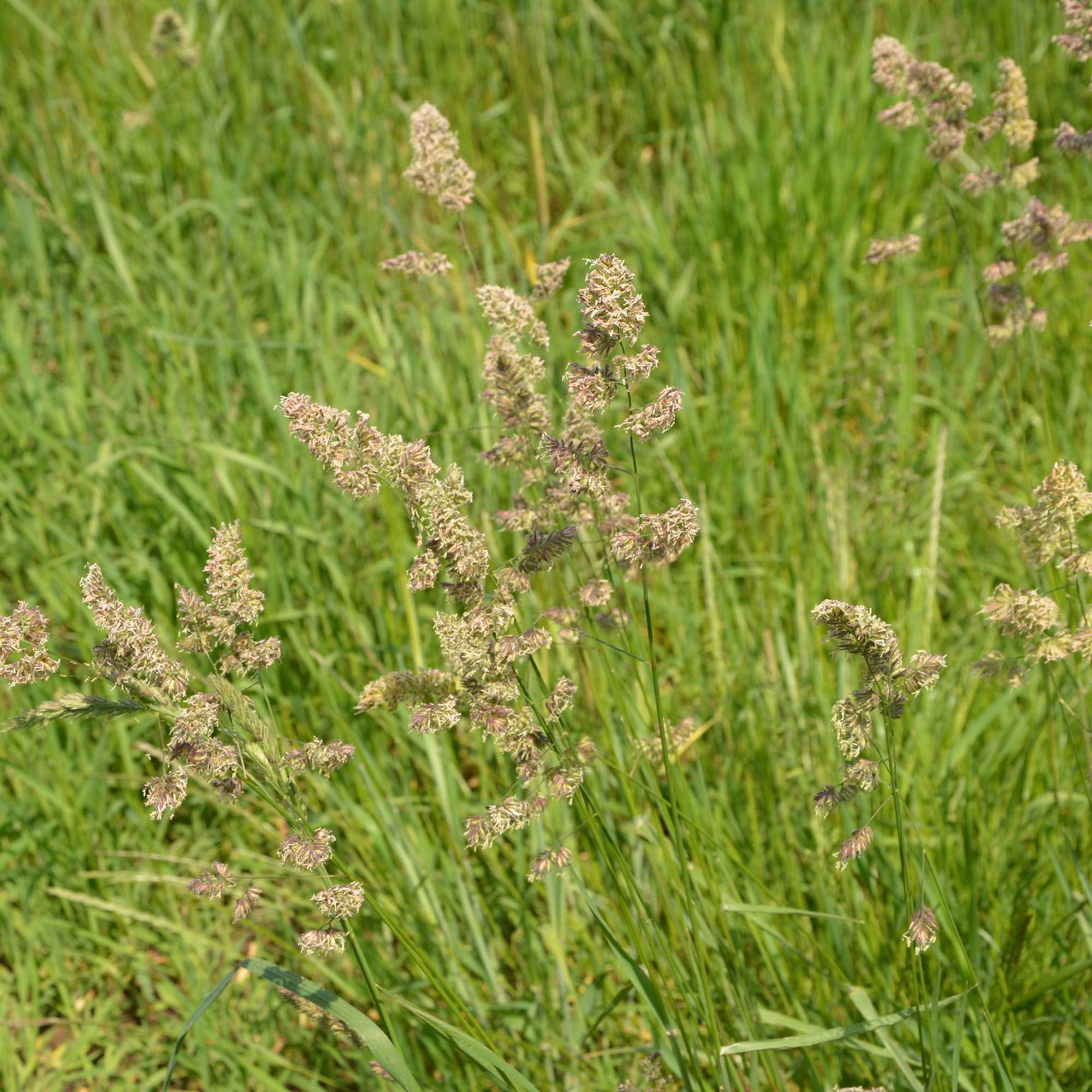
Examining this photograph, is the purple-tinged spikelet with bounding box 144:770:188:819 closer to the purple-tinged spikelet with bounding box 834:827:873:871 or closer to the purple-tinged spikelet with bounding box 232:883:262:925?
the purple-tinged spikelet with bounding box 232:883:262:925

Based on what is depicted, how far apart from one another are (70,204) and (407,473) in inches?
140

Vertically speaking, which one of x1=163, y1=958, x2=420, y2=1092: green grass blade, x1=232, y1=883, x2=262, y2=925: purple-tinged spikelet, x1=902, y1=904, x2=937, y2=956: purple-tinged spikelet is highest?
x1=232, y1=883, x2=262, y2=925: purple-tinged spikelet

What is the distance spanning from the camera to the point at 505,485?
121 inches

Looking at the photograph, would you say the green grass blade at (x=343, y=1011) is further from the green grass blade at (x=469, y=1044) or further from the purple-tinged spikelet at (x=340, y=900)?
the purple-tinged spikelet at (x=340, y=900)

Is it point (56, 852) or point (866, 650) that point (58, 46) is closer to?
point (56, 852)

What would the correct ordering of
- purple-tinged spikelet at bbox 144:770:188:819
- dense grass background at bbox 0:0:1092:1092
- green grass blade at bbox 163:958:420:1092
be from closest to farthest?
purple-tinged spikelet at bbox 144:770:188:819, green grass blade at bbox 163:958:420:1092, dense grass background at bbox 0:0:1092:1092

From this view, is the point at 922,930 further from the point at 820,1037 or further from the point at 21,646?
A: the point at 21,646

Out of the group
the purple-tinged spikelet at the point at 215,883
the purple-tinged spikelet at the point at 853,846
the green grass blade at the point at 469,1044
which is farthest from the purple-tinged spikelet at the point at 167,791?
the purple-tinged spikelet at the point at 853,846

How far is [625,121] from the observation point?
4773 mm

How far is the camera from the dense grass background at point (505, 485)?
220 centimetres

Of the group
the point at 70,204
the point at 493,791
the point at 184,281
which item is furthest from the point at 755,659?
the point at 70,204

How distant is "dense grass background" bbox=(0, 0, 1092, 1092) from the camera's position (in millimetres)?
2201

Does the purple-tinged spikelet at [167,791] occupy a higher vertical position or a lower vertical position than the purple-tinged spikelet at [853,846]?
higher


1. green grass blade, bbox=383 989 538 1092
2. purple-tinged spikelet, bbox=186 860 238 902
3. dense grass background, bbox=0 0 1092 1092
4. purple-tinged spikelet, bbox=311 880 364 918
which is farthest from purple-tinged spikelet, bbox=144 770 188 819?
dense grass background, bbox=0 0 1092 1092
